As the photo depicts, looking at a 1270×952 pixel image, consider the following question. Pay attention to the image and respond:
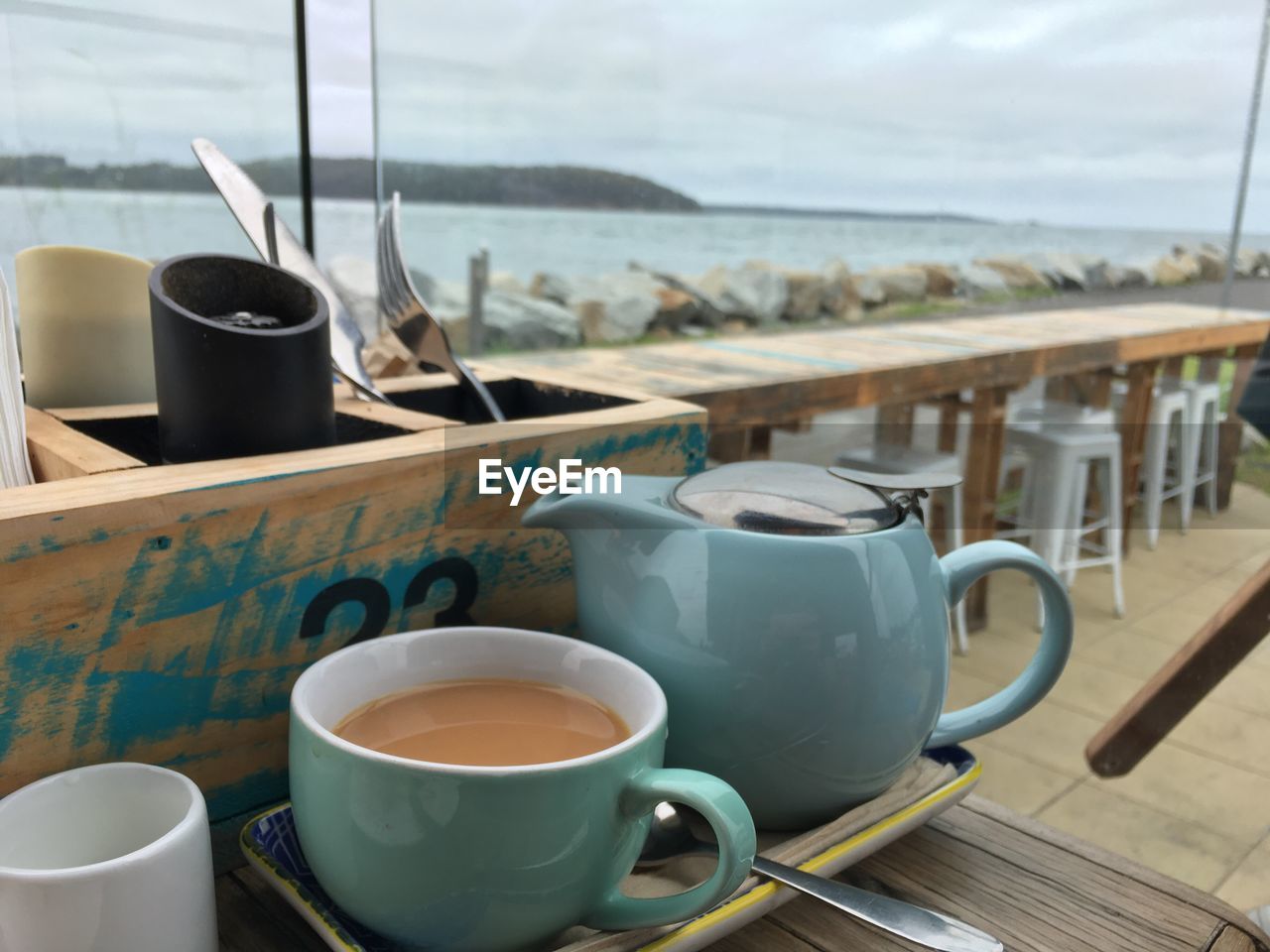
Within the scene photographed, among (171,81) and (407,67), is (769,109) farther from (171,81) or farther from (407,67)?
(171,81)

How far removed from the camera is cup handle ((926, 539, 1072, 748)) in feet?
1.50


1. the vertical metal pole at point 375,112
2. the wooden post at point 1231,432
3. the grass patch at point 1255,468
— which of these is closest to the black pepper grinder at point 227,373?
the vertical metal pole at point 375,112

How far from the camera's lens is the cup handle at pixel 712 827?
0.32 metres

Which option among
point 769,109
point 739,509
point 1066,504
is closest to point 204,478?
point 739,509

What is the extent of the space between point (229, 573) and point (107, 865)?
133mm

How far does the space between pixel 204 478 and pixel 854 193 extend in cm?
329

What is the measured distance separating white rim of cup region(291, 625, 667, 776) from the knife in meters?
0.21

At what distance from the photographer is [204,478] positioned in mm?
392

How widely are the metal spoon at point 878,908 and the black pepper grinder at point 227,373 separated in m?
0.25

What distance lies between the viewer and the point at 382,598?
1.52 feet

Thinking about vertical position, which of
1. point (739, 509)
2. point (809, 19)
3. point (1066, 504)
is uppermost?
point (809, 19)

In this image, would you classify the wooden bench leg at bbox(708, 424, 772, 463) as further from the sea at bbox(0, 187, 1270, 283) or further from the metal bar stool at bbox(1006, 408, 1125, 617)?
the metal bar stool at bbox(1006, 408, 1125, 617)

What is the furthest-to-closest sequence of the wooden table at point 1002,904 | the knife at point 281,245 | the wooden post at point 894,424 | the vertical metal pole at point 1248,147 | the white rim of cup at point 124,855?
1. the wooden post at point 894,424
2. the vertical metal pole at point 1248,147
3. the knife at point 281,245
4. the wooden table at point 1002,904
5. the white rim of cup at point 124,855

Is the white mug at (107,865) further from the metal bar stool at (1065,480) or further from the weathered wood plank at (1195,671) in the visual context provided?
the metal bar stool at (1065,480)
